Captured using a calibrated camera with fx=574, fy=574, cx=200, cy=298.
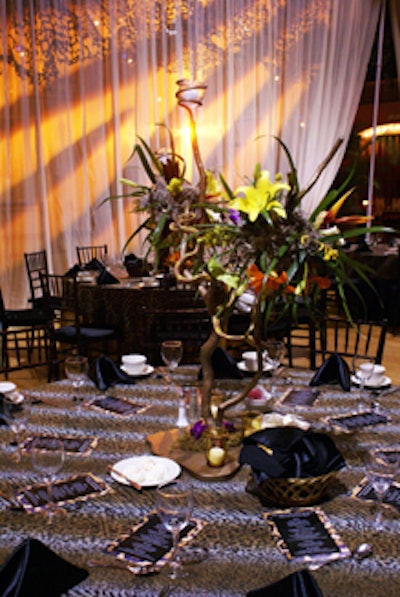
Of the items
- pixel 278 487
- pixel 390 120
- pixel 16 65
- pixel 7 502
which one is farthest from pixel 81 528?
pixel 390 120

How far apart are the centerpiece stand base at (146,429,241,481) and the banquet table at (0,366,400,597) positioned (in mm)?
16

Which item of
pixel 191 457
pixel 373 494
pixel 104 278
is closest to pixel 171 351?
pixel 191 457

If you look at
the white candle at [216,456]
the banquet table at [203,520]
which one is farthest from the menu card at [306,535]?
the white candle at [216,456]

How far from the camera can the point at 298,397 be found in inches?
79.4

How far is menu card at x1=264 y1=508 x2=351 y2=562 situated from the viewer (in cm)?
115

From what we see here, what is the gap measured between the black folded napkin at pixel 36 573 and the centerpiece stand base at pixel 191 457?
1.48 feet

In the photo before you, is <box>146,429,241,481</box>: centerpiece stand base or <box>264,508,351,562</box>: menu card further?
<box>146,429,241,481</box>: centerpiece stand base

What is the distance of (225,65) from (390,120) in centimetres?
262

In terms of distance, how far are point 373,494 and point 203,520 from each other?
42 cm

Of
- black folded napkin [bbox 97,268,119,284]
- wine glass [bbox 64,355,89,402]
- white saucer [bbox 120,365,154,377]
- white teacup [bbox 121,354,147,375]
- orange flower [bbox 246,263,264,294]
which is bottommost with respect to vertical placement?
white saucer [bbox 120,365,154,377]

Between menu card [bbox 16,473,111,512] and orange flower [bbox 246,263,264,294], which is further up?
orange flower [bbox 246,263,264,294]

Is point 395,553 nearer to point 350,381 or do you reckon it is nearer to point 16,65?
point 350,381

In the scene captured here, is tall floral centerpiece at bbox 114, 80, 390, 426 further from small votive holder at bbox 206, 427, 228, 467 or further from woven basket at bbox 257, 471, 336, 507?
woven basket at bbox 257, 471, 336, 507

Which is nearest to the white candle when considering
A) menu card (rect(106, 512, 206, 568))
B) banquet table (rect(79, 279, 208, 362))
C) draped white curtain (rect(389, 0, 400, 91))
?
menu card (rect(106, 512, 206, 568))
